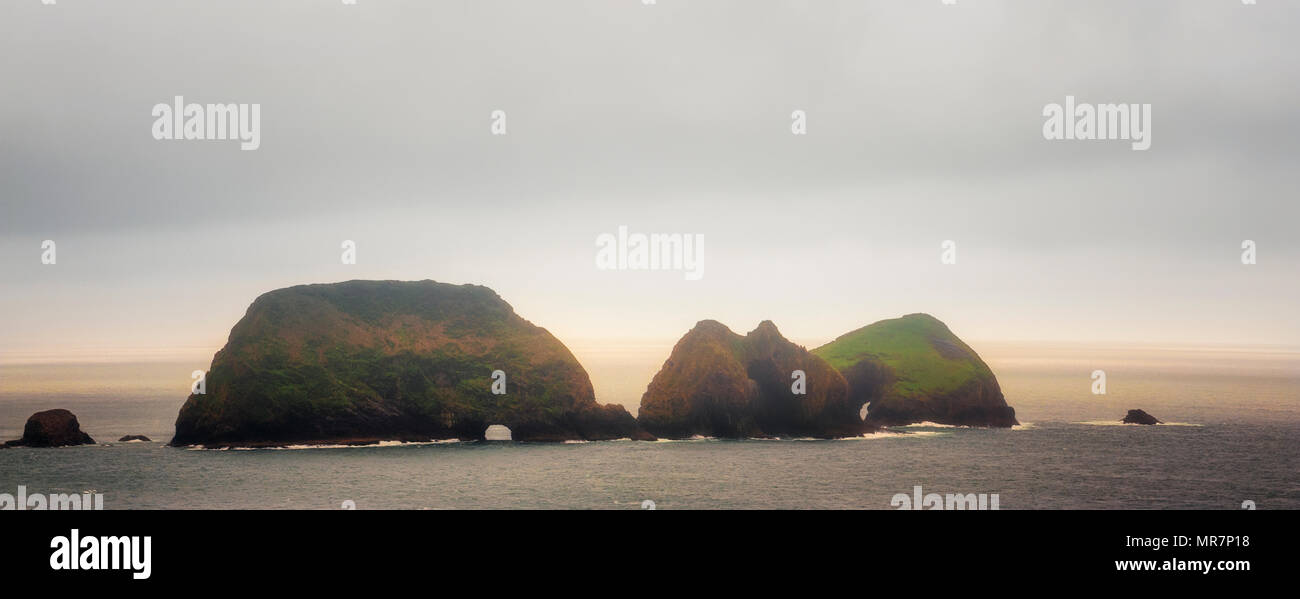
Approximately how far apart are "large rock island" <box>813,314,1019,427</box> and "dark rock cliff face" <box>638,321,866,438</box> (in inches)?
751

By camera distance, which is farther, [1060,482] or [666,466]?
[666,466]

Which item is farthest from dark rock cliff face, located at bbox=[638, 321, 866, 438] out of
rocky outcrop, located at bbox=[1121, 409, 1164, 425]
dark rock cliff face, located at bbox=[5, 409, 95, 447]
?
dark rock cliff face, located at bbox=[5, 409, 95, 447]

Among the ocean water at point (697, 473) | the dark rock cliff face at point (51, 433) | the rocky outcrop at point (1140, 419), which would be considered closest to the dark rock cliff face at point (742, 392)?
the ocean water at point (697, 473)

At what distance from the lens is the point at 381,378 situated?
4286 inches

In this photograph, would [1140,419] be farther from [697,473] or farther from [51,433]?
[51,433]

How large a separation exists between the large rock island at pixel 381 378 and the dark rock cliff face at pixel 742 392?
605 cm

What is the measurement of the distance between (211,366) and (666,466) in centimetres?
6002

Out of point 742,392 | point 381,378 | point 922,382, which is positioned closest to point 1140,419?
point 922,382

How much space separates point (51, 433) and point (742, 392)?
81.4 meters

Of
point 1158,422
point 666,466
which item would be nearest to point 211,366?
point 666,466

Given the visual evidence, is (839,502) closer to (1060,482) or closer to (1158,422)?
(1060,482)

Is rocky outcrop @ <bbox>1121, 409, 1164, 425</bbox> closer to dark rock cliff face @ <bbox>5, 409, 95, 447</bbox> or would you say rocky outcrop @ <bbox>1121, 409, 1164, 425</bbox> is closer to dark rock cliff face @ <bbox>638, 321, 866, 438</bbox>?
dark rock cliff face @ <bbox>638, 321, 866, 438</bbox>

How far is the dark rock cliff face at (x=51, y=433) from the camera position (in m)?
101

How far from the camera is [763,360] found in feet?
367
